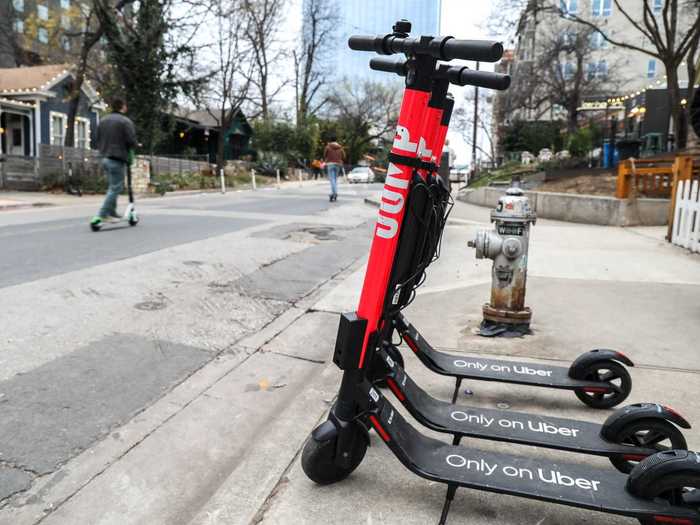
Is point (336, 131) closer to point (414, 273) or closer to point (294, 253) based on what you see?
point (294, 253)

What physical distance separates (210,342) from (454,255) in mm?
4725

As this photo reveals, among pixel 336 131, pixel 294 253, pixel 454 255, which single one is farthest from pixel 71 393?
pixel 336 131

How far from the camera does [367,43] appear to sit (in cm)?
246

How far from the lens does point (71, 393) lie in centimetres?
330

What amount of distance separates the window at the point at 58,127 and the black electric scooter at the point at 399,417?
1201 inches

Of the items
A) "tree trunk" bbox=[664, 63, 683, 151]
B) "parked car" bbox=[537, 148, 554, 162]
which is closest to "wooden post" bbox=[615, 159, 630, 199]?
"tree trunk" bbox=[664, 63, 683, 151]

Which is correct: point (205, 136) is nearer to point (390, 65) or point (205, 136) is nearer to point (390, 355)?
point (390, 65)

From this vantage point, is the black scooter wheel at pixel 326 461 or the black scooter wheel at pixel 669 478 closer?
the black scooter wheel at pixel 669 478

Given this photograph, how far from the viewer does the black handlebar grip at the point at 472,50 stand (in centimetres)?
198

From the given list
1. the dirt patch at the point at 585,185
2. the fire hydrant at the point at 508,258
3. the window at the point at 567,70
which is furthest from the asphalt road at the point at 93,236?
the window at the point at 567,70

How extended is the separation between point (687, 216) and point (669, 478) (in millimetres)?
7994

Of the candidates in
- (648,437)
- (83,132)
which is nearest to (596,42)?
(83,132)

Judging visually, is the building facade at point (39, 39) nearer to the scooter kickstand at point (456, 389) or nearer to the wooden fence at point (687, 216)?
the wooden fence at point (687, 216)

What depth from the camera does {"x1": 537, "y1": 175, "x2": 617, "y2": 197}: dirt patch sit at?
48.5 feet
